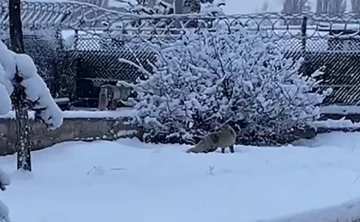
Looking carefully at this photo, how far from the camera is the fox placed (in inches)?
Answer: 421

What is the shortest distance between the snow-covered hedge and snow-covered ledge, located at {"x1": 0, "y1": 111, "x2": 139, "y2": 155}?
85.4 inches

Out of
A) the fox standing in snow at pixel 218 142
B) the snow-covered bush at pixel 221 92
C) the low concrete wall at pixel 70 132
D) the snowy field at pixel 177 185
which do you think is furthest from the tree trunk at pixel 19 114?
the snow-covered bush at pixel 221 92

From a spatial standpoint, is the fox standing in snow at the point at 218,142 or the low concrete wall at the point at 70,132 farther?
the low concrete wall at the point at 70,132

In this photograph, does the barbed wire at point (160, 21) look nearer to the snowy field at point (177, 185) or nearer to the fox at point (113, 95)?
the fox at point (113, 95)

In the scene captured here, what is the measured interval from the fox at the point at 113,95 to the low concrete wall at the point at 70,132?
210 cm

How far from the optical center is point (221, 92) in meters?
8.84

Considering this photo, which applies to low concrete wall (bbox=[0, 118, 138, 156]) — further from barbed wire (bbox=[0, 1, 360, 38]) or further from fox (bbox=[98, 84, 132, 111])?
barbed wire (bbox=[0, 1, 360, 38])

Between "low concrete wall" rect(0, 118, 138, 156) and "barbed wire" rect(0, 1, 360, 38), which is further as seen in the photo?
"barbed wire" rect(0, 1, 360, 38)

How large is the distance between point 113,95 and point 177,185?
5787 mm

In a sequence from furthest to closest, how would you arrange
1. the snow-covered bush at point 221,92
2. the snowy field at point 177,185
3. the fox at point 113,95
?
the fox at point 113,95
the snow-covered bush at point 221,92
the snowy field at point 177,185

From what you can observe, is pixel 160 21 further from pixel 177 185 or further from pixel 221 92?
pixel 177 185

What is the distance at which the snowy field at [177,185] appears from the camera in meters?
4.40

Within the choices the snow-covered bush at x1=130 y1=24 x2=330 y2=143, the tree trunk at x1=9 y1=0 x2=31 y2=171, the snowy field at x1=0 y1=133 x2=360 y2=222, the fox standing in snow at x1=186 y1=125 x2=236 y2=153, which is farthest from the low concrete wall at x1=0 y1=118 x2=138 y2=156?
the tree trunk at x1=9 y1=0 x2=31 y2=171

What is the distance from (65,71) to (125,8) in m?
4.44
